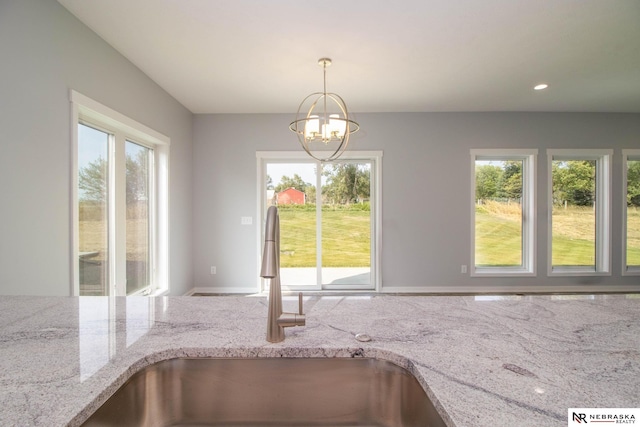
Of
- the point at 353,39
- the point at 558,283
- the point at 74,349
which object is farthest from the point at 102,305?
the point at 558,283

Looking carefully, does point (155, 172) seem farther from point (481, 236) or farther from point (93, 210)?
point (481, 236)

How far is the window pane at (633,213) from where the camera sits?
4.50 m

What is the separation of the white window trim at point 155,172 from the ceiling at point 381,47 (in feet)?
1.93

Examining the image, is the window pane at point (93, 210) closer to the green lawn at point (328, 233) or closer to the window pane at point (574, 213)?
the green lawn at point (328, 233)

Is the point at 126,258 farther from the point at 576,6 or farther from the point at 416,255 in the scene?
the point at 576,6

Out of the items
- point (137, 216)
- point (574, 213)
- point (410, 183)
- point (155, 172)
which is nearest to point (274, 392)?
point (137, 216)

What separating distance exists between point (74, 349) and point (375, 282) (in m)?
4.10

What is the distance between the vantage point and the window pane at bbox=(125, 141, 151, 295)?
3166 mm

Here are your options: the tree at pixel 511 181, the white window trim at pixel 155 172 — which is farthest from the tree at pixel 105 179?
the tree at pixel 511 181

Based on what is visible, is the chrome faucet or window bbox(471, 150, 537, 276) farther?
window bbox(471, 150, 537, 276)

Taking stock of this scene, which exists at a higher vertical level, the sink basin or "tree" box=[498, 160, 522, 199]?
"tree" box=[498, 160, 522, 199]

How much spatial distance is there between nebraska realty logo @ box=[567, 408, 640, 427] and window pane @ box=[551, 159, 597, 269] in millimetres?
4939

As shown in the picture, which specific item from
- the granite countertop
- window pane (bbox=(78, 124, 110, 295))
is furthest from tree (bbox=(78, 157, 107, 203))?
the granite countertop

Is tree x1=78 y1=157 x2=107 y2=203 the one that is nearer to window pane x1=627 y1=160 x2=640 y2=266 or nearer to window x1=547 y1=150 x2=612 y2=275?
window x1=547 y1=150 x2=612 y2=275
